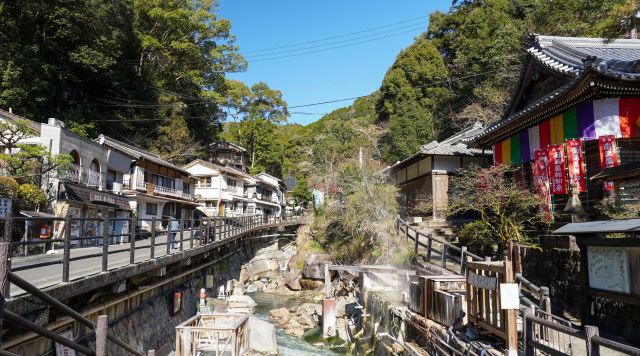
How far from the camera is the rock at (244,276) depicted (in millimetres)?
33956

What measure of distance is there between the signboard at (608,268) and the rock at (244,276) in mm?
27997

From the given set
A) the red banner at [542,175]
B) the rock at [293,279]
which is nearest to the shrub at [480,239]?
the red banner at [542,175]

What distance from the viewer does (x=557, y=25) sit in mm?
29094

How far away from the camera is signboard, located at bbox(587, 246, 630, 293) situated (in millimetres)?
8117

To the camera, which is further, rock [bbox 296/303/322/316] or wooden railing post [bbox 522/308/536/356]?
rock [bbox 296/303/322/316]

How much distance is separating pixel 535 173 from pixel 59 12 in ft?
106

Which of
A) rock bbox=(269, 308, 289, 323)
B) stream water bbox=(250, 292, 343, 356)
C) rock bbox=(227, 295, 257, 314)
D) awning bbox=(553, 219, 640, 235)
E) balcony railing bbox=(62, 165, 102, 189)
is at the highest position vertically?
balcony railing bbox=(62, 165, 102, 189)

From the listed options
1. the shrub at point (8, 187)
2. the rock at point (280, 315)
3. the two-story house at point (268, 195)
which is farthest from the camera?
the two-story house at point (268, 195)

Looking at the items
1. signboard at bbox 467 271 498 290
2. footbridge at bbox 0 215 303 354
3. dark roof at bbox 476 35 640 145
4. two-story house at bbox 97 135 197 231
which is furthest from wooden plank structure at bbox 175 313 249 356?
two-story house at bbox 97 135 197 231

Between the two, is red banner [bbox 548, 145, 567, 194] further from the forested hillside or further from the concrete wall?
the forested hillside

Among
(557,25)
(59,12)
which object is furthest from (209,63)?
(557,25)

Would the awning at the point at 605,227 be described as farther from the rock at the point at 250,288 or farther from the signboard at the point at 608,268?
the rock at the point at 250,288

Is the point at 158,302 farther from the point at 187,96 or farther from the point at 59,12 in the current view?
the point at 187,96

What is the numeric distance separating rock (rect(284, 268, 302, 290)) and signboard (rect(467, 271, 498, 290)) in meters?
23.4
